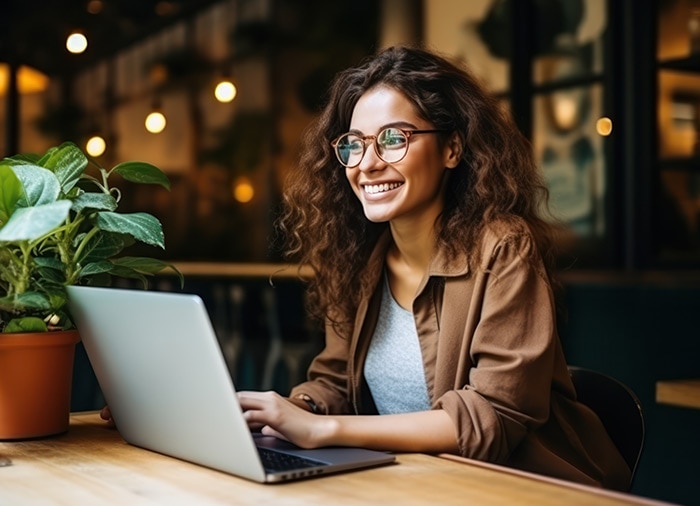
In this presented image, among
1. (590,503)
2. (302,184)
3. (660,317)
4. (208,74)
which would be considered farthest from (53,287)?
(208,74)

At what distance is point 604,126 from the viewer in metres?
4.87

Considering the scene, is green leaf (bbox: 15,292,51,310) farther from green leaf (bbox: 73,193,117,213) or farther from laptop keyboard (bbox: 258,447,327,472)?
laptop keyboard (bbox: 258,447,327,472)

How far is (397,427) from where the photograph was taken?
1.51m

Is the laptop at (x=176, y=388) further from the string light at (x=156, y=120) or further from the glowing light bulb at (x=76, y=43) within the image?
the string light at (x=156, y=120)

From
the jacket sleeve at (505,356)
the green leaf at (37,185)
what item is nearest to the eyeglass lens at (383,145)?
the jacket sleeve at (505,356)

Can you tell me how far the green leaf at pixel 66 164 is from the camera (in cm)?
163

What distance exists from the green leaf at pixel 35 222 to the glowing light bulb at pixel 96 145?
4915mm

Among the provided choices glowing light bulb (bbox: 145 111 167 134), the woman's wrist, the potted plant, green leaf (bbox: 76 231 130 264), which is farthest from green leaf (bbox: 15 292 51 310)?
glowing light bulb (bbox: 145 111 167 134)

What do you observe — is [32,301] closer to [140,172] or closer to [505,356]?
[140,172]

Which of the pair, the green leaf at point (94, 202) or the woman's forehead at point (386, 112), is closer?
the green leaf at point (94, 202)

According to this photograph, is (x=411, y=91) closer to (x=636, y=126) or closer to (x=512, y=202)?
(x=512, y=202)

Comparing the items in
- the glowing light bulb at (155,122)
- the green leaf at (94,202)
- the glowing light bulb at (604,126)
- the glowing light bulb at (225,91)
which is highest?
the glowing light bulb at (225,91)

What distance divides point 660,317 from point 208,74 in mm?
4210

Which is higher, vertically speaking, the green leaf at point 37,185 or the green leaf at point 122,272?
the green leaf at point 37,185
